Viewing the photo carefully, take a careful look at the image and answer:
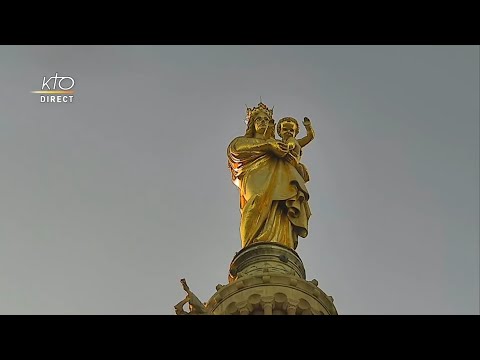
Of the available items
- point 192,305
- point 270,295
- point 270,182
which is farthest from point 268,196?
point 192,305

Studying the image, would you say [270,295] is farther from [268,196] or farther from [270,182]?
[270,182]

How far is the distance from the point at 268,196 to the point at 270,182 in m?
0.41

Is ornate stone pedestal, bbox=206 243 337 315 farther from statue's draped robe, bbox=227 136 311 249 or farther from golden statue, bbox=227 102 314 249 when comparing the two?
golden statue, bbox=227 102 314 249

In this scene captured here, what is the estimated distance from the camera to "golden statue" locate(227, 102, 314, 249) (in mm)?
19328

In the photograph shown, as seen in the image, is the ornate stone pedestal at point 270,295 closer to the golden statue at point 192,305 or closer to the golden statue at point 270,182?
the golden statue at point 192,305

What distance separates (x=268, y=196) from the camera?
19844mm

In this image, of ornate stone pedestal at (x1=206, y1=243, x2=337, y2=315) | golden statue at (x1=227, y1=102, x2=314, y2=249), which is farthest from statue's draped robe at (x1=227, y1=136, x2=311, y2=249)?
ornate stone pedestal at (x1=206, y1=243, x2=337, y2=315)

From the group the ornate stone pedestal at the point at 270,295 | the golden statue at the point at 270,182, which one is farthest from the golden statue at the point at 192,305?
the golden statue at the point at 270,182
